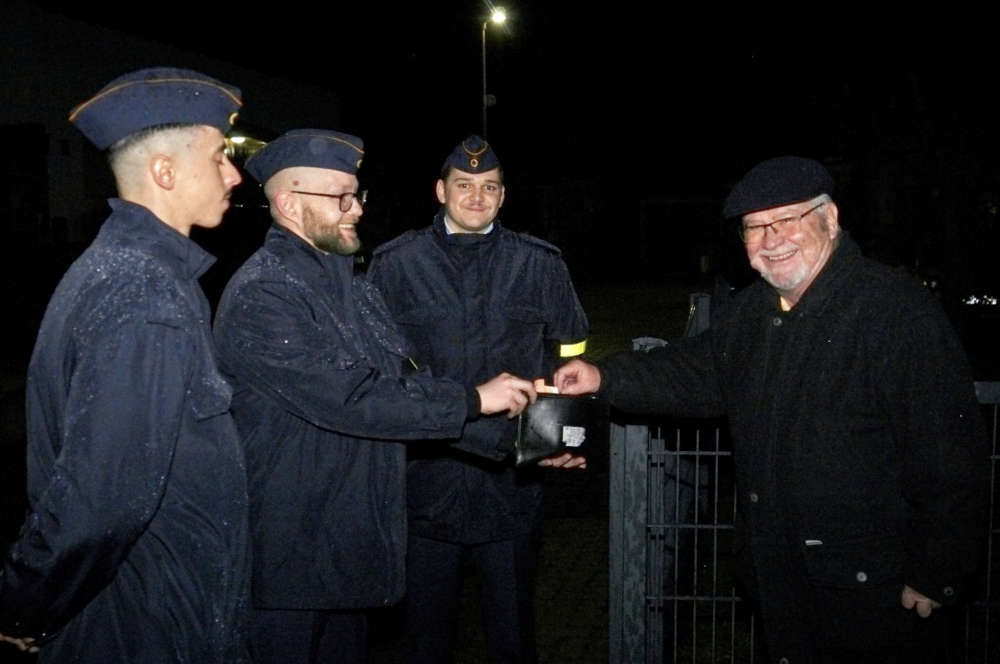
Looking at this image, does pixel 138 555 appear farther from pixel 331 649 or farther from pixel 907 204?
pixel 907 204

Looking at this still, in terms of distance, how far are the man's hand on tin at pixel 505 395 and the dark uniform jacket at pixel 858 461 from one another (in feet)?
2.77

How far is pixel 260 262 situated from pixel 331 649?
1.34m

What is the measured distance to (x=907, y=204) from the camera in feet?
83.9

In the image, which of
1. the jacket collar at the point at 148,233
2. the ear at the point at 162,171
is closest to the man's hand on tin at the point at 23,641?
the jacket collar at the point at 148,233

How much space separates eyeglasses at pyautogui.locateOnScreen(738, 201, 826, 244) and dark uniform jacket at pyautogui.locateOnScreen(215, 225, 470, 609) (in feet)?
4.18

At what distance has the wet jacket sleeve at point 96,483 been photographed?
7.38 feet

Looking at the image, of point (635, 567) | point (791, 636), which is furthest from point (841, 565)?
point (635, 567)

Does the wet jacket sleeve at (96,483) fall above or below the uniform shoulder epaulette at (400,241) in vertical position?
below

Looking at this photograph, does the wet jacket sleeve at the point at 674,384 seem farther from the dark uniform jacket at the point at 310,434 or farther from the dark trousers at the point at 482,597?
the dark uniform jacket at the point at 310,434

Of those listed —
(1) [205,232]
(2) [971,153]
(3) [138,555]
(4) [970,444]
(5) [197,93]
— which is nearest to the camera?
(3) [138,555]

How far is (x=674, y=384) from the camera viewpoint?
12.6ft

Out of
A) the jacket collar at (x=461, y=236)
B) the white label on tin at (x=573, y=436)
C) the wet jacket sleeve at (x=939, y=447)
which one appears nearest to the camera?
the wet jacket sleeve at (x=939, y=447)

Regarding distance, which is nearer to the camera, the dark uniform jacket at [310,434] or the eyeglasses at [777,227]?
the dark uniform jacket at [310,434]

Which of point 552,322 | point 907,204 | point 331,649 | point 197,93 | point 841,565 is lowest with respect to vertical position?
point 331,649
